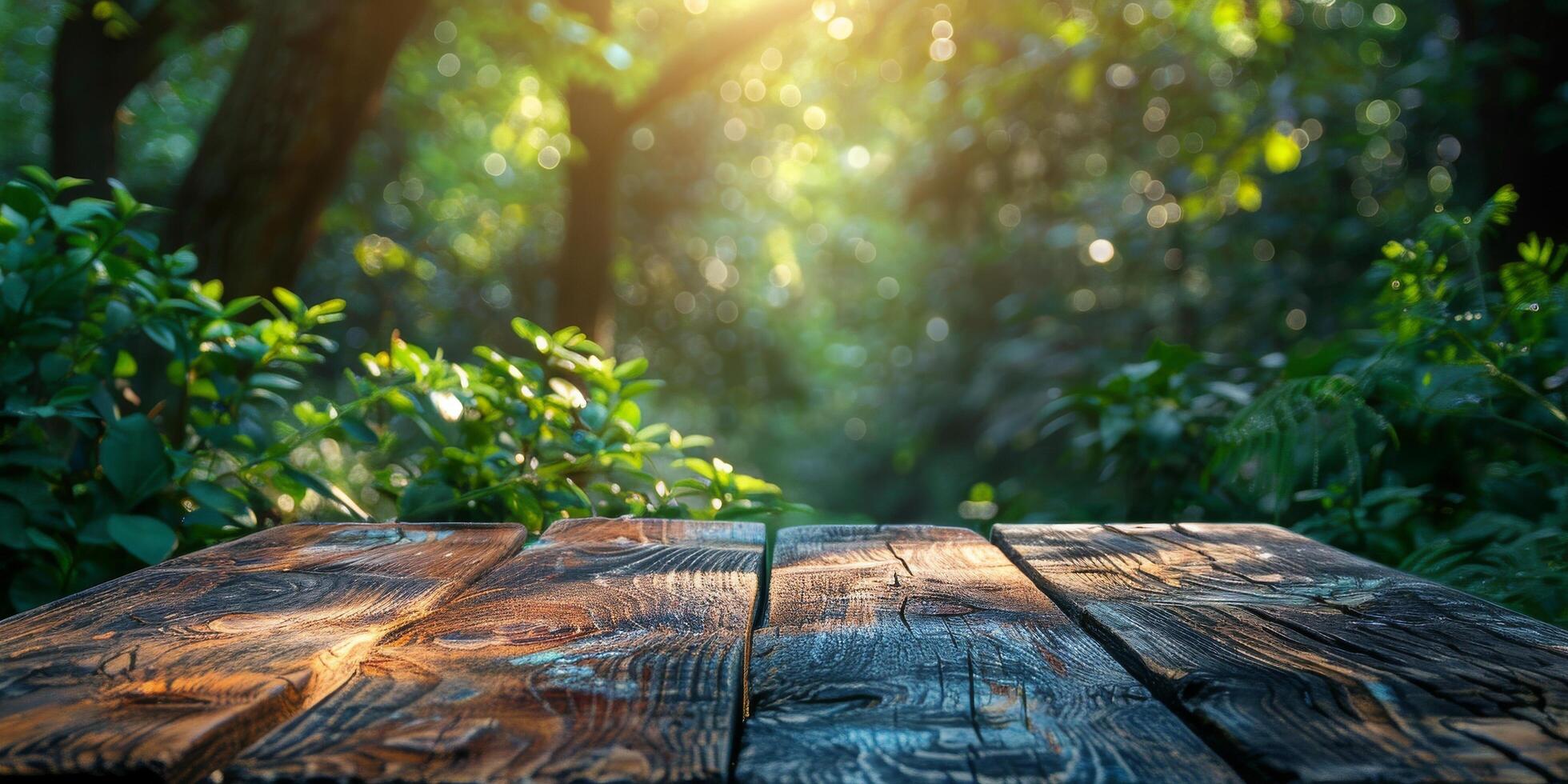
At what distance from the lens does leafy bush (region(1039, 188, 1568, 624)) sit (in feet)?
7.19

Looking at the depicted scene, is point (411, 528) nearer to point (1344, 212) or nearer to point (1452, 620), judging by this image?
point (1452, 620)

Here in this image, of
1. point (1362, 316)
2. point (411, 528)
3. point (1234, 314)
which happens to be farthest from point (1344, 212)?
point (411, 528)

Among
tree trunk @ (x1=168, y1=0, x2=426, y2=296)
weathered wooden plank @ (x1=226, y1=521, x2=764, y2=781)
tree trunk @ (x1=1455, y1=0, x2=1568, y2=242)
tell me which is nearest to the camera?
weathered wooden plank @ (x1=226, y1=521, x2=764, y2=781)

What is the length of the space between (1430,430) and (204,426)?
3034mm

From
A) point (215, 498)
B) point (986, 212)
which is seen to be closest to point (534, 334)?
point (215, 498)

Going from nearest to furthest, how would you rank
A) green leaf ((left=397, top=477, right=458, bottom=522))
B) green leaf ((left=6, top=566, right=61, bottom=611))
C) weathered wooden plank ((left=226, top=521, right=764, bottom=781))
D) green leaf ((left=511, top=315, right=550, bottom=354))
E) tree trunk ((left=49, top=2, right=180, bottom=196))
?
1. weathered wooden plank ((left=226, top=521, right=764, bottom=781))
2. green leaf ((left=6, top=566, right=61, bottom=611))
3. green leaf ((left=397, top=477, right=458, bottom=522))
4. green leaf ((left=511, top=315, right=550, bottom=354))
5. tree trunk ((left=49, top=2, right=180, bottom=196))

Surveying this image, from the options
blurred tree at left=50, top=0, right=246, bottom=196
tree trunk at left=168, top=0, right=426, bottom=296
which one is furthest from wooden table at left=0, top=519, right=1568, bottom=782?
blurred tree at left=50, top=0, right=246, bottom=196

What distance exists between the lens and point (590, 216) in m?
6.62

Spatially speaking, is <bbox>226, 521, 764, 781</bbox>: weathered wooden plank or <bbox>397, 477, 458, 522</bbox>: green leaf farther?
<bbox>397, 477, 458, 522</bbox>: green leaf

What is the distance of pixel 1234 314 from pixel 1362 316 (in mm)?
1993

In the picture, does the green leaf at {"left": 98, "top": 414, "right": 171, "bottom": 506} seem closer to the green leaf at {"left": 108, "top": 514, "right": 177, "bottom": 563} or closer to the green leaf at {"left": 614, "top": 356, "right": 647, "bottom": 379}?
the green leaf at {"left": 108, "top": 514, "right": 177, "bottom": 563}

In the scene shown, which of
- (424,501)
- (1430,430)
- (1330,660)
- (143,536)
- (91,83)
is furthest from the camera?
(91,83)

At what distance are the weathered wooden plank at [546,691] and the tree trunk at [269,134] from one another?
9.03 feet

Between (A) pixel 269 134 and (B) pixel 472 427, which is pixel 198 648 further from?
(A) pixel 269 134
